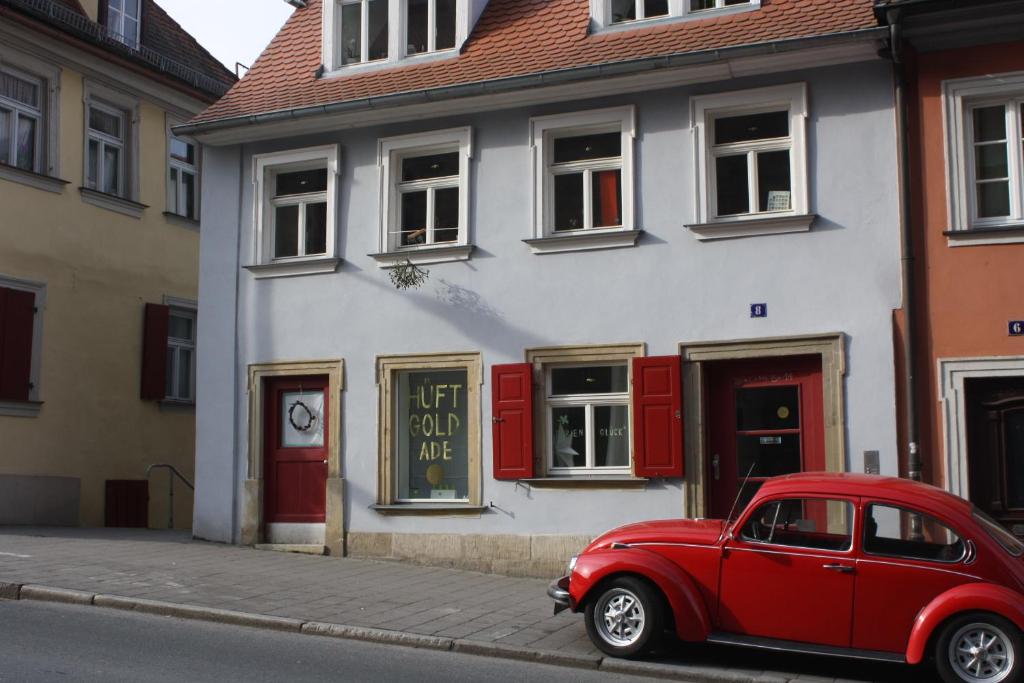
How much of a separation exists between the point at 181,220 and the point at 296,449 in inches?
300

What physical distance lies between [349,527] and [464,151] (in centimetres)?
492

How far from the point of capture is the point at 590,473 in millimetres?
Answer: 14039

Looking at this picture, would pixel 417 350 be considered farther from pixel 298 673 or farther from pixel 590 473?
pixel 298 673

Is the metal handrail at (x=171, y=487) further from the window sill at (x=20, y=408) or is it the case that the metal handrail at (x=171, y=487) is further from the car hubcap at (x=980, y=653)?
the car hubcap at (x=980, y=653)

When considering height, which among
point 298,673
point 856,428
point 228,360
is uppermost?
point 228,360

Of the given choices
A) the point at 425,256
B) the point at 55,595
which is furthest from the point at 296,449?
the point at 55,595

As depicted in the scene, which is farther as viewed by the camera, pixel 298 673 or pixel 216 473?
pixel 216 473

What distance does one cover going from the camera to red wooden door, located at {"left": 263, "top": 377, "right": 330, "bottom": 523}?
15633 millimetres

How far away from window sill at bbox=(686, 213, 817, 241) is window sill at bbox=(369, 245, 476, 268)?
285 cm

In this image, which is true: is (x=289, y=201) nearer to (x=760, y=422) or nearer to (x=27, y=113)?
(x=27, y=113)

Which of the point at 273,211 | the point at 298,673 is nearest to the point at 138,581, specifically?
the point at 298,673

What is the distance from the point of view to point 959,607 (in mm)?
8180

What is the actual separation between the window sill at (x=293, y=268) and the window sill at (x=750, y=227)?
4.74 m

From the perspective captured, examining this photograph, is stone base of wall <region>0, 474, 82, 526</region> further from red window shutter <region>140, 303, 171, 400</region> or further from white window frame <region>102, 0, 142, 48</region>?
white window frame <region>102, 0, 142, 48</region>
